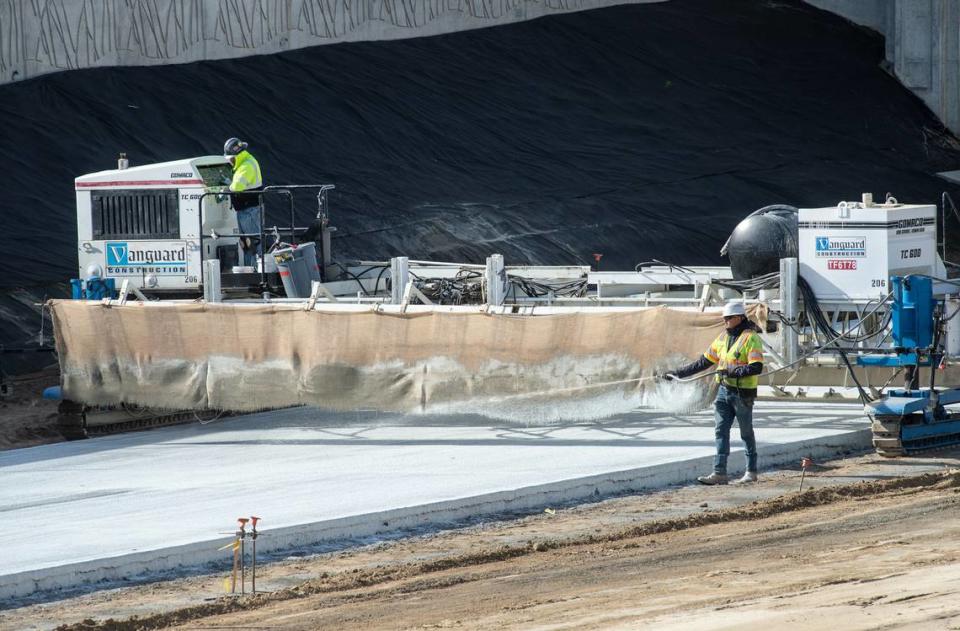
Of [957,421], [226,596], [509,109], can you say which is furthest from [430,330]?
[509,109]

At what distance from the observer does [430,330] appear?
1565 centimetres

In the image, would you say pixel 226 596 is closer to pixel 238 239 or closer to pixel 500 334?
pixel 500 334

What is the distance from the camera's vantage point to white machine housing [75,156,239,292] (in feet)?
60.0

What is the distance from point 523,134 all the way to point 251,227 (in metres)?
14.7

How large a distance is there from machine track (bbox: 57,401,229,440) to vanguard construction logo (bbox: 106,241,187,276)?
1965 mm

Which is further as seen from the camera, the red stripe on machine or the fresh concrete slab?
the red stripe on machine

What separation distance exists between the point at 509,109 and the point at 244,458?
64.7 ft

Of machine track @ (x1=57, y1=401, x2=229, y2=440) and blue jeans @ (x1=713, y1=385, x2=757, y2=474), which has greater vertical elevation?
blue jeans @ (x1=713, y1=385, x2=757, y2=474)

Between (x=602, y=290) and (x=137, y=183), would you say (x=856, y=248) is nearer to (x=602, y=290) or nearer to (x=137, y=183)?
(x=602, y=290)

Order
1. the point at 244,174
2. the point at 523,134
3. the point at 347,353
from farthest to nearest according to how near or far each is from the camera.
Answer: the point at 523,134 → the point at 244,174 → the point at 347,353

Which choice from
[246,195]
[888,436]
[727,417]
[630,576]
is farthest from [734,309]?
[246,195]

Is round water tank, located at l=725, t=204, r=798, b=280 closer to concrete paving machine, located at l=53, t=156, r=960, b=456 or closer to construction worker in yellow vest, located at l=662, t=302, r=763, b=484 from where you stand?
concrete paving machine, located at l=53, t=156, r=960, b=456

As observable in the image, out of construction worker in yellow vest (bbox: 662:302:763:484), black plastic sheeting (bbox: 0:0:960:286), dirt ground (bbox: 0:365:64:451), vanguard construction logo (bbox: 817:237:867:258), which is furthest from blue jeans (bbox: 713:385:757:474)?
black plastic sheeting (bbox: 0:0:960:286)

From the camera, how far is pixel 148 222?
1834cm
